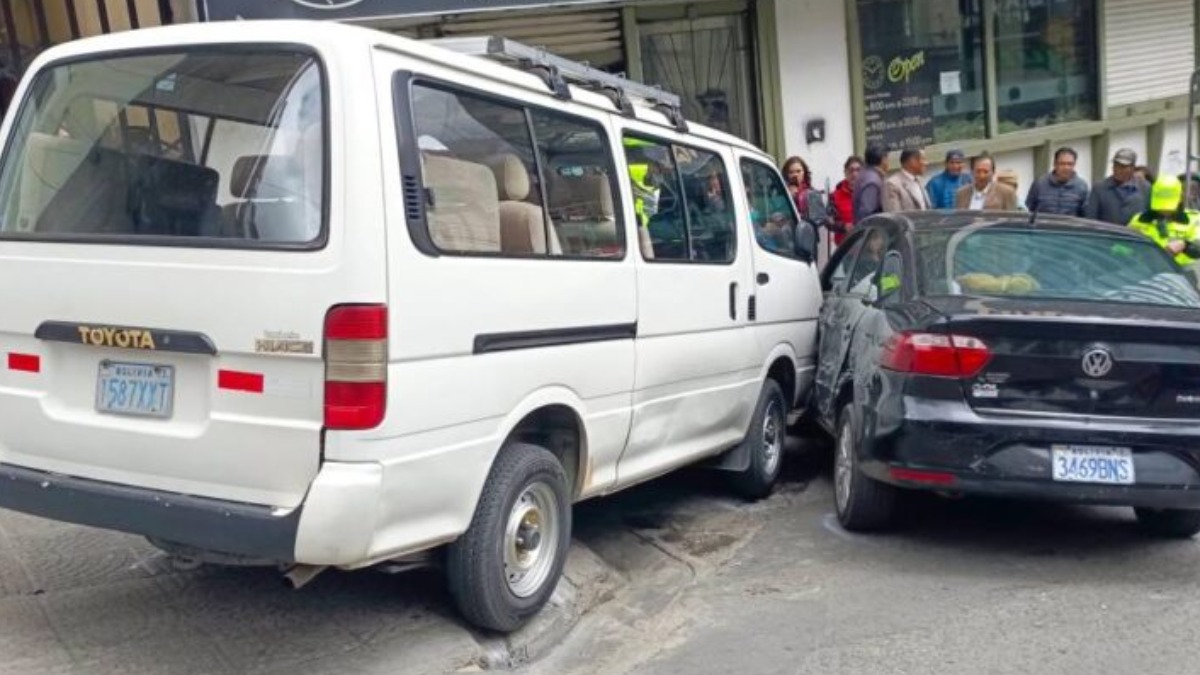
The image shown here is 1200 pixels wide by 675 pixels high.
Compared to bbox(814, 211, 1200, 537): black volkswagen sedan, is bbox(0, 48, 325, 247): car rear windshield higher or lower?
higher

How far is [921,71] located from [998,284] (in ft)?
25.5

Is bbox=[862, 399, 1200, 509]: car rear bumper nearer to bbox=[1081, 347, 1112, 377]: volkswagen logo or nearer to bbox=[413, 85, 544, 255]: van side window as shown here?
bbox=[1081, 347, 1112, 377]: volkswagen logo

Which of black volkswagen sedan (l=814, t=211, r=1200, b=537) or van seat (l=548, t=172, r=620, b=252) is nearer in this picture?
van seat (l=548, t=172, r=620, b=252)

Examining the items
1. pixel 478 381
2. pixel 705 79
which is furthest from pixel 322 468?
pixel 705 79

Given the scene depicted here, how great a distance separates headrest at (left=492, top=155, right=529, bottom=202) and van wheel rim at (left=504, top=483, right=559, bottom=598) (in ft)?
3.59

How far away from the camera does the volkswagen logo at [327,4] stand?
327 inches

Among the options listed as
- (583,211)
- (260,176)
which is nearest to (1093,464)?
(583,211)

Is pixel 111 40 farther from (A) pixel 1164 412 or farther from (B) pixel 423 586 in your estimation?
(A) pixel 1164 412

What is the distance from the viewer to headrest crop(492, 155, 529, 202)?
4.41 meters

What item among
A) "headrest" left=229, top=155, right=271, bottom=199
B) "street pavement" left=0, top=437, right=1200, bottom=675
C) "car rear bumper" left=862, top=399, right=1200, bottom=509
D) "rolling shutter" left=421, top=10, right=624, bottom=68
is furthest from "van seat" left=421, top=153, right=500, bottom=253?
"rolling shutter" left=421, top=10, right=624, bottom=68

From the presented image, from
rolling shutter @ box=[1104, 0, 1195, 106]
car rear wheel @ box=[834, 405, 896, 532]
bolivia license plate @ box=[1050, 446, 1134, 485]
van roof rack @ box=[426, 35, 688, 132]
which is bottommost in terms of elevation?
car rear wheel @ box=[834, 405, 896, 532]

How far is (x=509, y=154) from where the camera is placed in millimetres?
4488

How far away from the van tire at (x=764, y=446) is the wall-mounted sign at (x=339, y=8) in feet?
12.7

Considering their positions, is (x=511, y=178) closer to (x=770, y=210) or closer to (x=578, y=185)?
(x=578, y=185)
